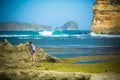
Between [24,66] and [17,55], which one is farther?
[17,55]

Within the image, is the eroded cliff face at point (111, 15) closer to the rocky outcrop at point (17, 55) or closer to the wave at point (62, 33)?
the wave at point (62, 33)

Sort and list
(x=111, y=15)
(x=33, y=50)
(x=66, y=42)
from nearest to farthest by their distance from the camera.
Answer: (x=33, y=50), (x=66, y=42), (x=111, y=15)

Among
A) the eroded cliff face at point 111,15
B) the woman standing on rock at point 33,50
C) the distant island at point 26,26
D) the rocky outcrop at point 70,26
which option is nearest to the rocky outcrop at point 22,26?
the distant island at point 26,26

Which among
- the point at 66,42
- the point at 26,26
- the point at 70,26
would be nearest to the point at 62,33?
the point at 66,42

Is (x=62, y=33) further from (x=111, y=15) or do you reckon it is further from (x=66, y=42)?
(x=111, y=15)

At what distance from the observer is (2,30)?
12156 millimetres

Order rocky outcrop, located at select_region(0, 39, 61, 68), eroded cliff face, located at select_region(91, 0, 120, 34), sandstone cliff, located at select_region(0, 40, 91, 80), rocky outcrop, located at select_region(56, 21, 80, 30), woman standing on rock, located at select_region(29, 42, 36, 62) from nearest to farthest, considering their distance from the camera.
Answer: sandstone cliff, located at select_region(0, 40, 91, 80), rocky outcrop, located at select_region(56, 21, 80, 30), rocky outcrop, located at select_region(0, 39, 61, 68), woman standing on rock, located at select_region(29, 42, 36, 62), eroded cliff face, located at select_region(91, 0, 120, 34)

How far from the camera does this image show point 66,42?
12.7m

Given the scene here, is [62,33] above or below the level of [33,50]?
above

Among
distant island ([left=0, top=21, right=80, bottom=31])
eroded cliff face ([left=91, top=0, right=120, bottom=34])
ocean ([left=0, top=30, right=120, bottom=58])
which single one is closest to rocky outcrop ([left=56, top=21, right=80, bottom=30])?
distant island ([left=0, top=21, right=80, bottom=31])

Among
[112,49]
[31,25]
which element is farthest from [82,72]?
[31,25]

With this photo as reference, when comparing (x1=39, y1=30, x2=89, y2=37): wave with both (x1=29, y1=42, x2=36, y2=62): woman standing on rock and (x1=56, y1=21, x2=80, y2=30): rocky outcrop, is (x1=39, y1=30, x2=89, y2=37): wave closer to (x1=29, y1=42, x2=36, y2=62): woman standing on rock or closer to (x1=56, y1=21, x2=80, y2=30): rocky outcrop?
(x1=56, y1=21, x2=80, y2=30): rocky outcrop

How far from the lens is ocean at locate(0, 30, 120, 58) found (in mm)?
12125

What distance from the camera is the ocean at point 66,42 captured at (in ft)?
39.8
